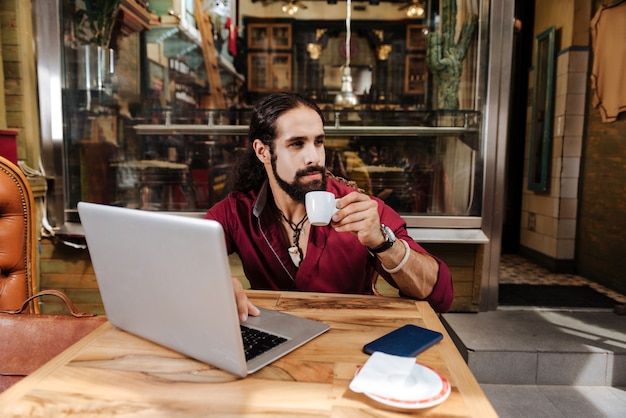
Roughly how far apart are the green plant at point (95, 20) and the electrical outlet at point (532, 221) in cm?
423

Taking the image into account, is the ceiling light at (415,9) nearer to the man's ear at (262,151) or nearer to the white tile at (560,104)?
the white tile at (560,104)

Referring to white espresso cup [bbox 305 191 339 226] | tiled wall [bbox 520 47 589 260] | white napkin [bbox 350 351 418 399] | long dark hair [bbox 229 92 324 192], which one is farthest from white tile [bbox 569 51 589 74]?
white napkin [bbox 350 351 418 399]

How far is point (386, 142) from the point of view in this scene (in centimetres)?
304

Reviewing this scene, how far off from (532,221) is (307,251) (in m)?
4.05

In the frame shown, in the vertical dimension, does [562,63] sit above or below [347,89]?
above

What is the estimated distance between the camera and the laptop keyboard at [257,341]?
0.92 m

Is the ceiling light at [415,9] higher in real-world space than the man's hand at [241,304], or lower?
higher

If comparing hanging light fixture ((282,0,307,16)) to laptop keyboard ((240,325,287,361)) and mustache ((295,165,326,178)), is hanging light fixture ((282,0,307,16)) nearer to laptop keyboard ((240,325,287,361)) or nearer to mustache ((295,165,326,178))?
mustache ((295,165,326,178))

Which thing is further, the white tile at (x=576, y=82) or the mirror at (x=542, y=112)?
the mirror at (x=542, y=112)

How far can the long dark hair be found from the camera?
169 centimetres

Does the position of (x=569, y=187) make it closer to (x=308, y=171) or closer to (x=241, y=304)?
(x=308, y=171)

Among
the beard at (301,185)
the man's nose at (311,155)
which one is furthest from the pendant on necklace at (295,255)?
the man's nose at (311,155)

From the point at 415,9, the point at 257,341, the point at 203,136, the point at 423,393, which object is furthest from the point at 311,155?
the point at 415,9

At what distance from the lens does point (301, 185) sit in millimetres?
1604
